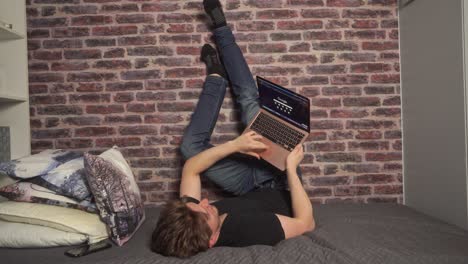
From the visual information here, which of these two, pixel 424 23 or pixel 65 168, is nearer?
pixel 65 168

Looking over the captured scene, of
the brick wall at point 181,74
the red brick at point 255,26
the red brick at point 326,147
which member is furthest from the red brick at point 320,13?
the red brick at point 326,147

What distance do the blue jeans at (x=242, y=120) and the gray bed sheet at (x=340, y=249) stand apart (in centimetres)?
53

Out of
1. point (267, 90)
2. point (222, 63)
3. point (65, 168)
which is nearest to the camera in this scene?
point (65, 168)

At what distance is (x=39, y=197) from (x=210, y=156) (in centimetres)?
87

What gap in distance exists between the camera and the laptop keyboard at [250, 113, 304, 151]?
6.44 feet

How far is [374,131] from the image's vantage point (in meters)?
2.41

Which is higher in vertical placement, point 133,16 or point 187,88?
point 133,16

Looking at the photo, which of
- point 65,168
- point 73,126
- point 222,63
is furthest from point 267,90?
point 73,126

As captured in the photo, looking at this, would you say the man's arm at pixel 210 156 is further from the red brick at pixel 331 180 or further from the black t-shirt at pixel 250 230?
the red brick at pixel 331 180

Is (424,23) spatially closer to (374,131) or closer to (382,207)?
(374,131)

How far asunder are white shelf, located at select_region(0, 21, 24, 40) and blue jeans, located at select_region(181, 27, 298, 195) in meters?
1.13

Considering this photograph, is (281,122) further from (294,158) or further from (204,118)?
(204,118)

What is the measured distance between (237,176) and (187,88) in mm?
701

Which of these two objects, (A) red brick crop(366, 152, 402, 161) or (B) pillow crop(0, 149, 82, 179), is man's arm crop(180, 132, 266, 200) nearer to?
(B) pillow crop(0, 149, 82, 179)
